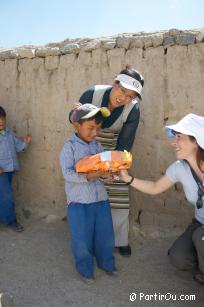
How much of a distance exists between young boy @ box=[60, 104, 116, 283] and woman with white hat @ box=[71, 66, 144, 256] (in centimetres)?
24

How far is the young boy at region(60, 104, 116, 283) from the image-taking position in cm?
328

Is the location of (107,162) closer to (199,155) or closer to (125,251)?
(199,155)

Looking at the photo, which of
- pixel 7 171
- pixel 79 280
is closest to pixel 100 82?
pixel 7 171

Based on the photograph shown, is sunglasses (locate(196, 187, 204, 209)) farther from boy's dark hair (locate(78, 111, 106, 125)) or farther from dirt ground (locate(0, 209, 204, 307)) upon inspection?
boy's dark hair (locate(78, 111, 106, 125))

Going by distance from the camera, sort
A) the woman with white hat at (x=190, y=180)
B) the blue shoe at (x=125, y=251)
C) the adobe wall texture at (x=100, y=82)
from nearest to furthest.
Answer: the woman with white hat at (x=190, y=180) → the blue shoe at (x=125, y=251) → the adobe wall texture at (x=100, y=82)

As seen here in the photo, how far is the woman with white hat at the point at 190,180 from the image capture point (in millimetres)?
3010

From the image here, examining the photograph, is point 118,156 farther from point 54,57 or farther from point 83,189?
point 54,57

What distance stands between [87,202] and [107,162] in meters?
0.45

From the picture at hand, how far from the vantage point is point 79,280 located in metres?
3.40

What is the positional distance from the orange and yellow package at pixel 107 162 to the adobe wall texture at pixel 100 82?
3.59 feet

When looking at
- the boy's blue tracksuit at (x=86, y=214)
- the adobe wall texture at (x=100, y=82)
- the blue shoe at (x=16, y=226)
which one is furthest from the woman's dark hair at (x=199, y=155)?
the blue shoe at (x=16, y=226)

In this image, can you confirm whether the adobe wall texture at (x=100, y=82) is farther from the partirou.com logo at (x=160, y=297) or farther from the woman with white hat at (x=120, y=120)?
the partirou.com logo at (x=160, y=297)

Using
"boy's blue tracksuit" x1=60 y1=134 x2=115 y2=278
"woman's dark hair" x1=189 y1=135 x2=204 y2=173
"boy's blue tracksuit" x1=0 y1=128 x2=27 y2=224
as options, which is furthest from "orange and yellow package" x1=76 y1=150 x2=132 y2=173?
"boy's blue tracksuit" x1=0 y1=128 x2=27 y2=224

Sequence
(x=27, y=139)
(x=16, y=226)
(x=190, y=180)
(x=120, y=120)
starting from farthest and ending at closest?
(x=27, y=139), (x=16, y=226), (x=120, y=120), (x=190, y=180)
